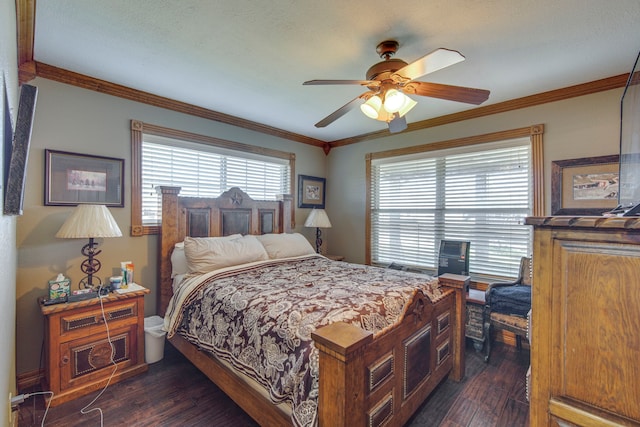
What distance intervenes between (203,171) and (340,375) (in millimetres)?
2900

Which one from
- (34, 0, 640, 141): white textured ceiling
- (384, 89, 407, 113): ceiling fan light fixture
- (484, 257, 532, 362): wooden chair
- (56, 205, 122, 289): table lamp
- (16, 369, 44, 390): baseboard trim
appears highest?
(34, 0, 640, 141): white textured ceiling

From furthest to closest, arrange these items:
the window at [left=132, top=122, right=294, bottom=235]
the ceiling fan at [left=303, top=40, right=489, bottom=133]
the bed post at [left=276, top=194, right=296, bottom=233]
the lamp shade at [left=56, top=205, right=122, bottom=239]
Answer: the bed post at [left=276, top=194, right=296, bottom=233] → the window at [left=132, top=122, right=294, bottom=235] → the lamp shade at [left=56, top=205, right=122, bottom=239] → the ceiling fan at [left=303, top=40, right=489, bottom=133]

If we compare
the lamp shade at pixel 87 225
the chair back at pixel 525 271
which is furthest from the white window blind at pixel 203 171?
the chair back at pixel 525 271

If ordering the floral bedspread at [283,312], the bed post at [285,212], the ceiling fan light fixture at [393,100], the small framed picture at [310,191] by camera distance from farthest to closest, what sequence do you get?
the small framed picture at [310,191] < the bed post at [285,212] < the ceiling fan light fixture at [393,100] < the floral bedspread at [283,312]

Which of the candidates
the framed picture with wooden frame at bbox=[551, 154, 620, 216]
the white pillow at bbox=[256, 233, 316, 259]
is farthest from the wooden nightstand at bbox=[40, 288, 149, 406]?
the framed picture with wooden frame at bbox=[551, 154, 620, 216]

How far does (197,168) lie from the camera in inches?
132

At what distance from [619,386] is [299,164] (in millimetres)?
4016

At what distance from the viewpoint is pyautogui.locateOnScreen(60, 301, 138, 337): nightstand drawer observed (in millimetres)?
2088

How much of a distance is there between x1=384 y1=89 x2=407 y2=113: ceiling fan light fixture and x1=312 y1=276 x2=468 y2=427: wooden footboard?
4.14ft

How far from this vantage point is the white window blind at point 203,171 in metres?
2.99

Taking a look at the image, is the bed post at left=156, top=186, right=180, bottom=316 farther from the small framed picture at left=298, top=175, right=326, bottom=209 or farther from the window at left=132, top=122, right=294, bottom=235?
the small framed picture at left=298, top=175, right=326, bottom=209

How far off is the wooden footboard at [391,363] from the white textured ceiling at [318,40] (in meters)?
1.70

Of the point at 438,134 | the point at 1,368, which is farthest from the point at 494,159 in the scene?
the point at 1,368

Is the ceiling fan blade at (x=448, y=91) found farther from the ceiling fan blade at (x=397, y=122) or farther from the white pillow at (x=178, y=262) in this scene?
the white pillow at (x=178, y=262)
